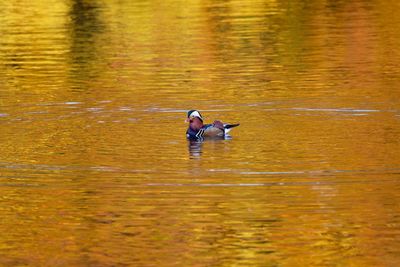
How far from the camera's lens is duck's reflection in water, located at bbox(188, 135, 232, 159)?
19.2 meters

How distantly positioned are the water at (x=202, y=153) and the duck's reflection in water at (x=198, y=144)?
0.05 m

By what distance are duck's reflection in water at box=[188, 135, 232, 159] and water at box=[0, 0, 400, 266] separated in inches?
2.0

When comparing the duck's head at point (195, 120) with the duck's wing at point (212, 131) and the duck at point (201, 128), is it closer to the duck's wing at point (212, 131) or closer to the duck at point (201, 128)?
the duck at point (201, 128)

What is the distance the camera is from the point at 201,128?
20391 millimetres

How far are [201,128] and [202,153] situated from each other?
1.08 meters

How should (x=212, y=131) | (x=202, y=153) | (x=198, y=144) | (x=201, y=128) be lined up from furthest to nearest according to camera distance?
(x=212, y=131) < (x=201, y=128) < (x=198, y=144) < (x=202, y=153)

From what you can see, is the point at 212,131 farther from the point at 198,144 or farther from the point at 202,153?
the point at 202,153

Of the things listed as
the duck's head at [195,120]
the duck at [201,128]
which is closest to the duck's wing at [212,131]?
the duck at [201,128]

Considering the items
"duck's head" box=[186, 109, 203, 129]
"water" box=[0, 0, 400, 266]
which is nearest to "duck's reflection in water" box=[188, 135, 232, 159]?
"water" box=[0, 0, 400, 266]

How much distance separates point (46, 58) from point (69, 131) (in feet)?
37.9

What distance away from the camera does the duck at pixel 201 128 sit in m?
20.3

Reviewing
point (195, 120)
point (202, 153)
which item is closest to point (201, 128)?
point (195, 120)

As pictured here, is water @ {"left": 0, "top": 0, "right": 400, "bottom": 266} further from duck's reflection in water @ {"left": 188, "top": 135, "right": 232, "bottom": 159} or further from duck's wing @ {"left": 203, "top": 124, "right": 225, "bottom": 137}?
duck's wing @ {"left": 203, "top": 124, "right": 225, "bottom": 137}

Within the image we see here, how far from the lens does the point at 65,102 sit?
2448cm
